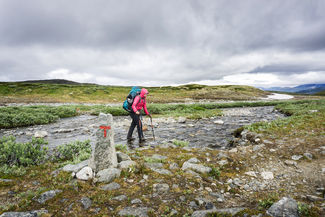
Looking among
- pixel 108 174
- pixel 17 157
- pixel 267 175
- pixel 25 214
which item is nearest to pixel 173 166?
pixel 108 174

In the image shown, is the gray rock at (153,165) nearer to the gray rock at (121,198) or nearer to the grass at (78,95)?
the gray rock at (121,198)

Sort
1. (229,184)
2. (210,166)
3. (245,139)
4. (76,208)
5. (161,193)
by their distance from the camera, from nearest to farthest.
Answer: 1. (76,208)
2. (161,193)
3. (229,184)
4. (210,166)
5. (245,139)

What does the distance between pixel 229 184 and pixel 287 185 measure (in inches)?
66.4

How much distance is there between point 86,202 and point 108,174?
45.8 inches

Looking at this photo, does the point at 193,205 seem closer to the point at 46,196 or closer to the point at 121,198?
the point at 121,198

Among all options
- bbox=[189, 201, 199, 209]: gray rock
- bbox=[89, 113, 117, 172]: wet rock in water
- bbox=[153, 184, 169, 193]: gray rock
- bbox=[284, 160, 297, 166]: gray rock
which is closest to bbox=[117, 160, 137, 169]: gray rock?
bbox=[89, 113, 117, 172]: wet rock in water

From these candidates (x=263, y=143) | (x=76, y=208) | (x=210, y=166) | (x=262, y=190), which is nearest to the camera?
(x=76, y=208)

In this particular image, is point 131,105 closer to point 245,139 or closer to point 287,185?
point 245,139

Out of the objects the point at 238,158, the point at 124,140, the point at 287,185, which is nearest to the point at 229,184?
the point at 287,185

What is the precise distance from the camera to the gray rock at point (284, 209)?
340 centimetres

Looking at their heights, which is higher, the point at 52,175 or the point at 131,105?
the point at 131,105

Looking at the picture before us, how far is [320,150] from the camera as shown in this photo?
7.07 m

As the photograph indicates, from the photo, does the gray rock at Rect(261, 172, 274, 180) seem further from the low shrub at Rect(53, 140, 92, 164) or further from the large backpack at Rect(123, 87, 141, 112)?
the large backpack at Rect(123, 87, 141, 112)

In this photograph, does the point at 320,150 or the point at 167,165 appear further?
the point at 320,150
